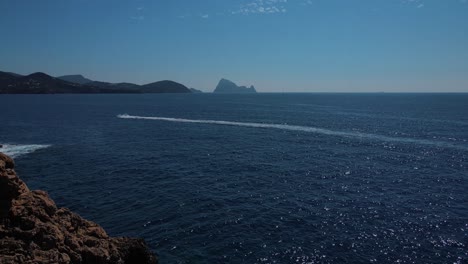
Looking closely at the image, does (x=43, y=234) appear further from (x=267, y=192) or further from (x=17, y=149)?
(x=17, y=149)

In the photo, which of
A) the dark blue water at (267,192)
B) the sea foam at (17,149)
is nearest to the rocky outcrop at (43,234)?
the dark blue water at (267,192)

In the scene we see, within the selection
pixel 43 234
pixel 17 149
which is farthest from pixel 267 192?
pixel 17 149

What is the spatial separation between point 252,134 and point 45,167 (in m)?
56.5

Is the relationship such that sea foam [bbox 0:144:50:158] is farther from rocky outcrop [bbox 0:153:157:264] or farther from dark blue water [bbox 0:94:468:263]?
rocky outcrop [bbox 0:153:157:264]

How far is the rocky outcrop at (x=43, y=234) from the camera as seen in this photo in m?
20.5

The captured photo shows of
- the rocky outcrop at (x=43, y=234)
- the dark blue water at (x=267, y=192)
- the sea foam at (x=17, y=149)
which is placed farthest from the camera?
the sea foam at (x=17, y=149)

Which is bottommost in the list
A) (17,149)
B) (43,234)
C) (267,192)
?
(267,192)

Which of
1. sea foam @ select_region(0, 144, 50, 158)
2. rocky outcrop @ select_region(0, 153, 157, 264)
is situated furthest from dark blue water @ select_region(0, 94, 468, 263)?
rocky outcrop @ select_region(0, 153, 157, 264)

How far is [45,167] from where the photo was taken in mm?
61625

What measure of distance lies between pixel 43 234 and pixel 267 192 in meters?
31.9

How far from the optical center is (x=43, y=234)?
71.3 ft

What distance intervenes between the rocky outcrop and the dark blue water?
7.08 meters

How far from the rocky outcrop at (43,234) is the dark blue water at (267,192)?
7078 millimetres

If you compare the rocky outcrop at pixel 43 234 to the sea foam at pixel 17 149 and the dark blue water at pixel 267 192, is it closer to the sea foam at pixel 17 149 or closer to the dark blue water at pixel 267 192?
the dark blue water at pixel 267 192
